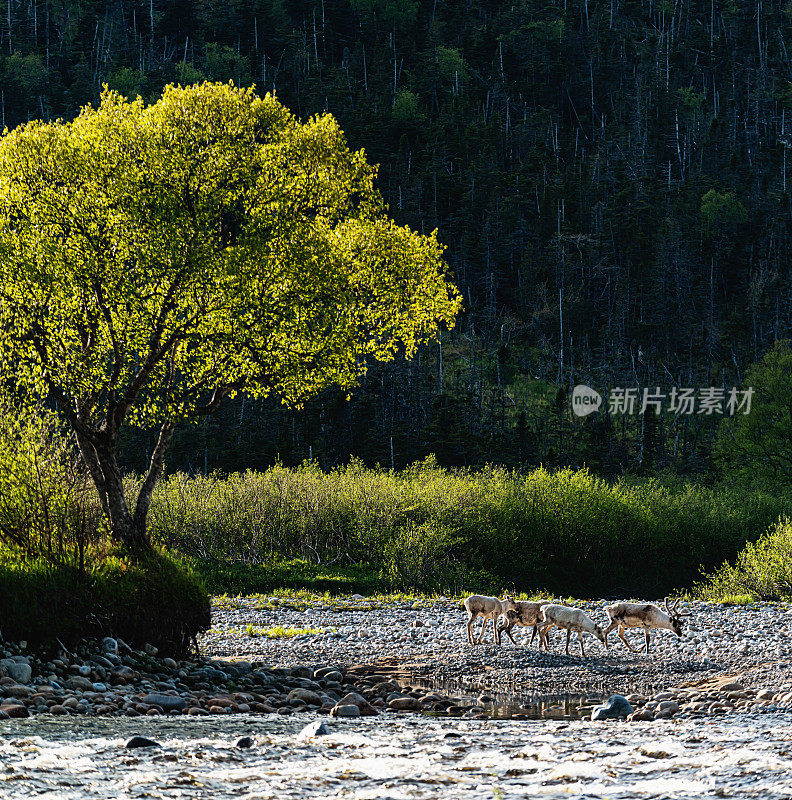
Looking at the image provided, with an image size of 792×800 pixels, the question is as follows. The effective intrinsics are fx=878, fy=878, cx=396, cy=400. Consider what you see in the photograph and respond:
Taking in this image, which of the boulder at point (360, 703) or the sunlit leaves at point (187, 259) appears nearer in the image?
the boulder at point (360, 703)

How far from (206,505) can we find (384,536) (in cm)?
999

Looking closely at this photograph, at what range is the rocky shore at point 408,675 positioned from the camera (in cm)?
1322

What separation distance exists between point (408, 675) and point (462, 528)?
31844 millimetres

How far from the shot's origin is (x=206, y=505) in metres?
48.4

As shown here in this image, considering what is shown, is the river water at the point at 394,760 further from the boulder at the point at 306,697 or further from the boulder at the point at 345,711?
the boulder at the point at 306,697

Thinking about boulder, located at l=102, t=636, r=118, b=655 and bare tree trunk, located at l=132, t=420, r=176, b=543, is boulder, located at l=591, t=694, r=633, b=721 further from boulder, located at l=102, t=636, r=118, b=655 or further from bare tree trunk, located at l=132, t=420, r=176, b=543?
bare tree trunk, located at l=132, t=420, r=176, b=543

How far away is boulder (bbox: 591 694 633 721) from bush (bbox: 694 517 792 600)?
19.5 meters

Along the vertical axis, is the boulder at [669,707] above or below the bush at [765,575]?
above

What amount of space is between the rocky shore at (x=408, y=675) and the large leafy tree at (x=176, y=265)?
3.96 m

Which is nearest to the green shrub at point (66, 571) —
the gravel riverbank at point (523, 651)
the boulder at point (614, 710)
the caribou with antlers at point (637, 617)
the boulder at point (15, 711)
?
the boulder at point (15, 711)

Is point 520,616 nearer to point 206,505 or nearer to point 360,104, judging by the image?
point 206,505

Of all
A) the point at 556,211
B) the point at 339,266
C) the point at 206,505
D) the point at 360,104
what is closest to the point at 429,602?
the point at 339,266

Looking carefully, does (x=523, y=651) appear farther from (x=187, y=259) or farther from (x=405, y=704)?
(x=187, y=259)

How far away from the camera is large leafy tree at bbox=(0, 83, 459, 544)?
18047mm
